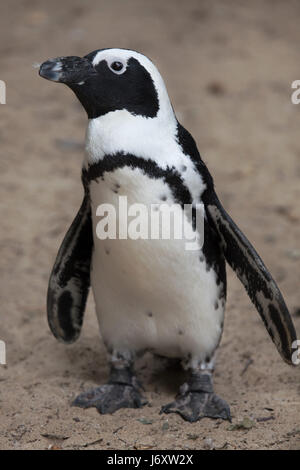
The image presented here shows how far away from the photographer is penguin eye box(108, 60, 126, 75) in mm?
2545

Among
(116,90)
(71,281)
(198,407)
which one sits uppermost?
(116,90)

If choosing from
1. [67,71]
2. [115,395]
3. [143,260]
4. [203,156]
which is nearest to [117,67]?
[67,71]

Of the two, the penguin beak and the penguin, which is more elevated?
the penguin beak

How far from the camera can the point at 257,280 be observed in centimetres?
279

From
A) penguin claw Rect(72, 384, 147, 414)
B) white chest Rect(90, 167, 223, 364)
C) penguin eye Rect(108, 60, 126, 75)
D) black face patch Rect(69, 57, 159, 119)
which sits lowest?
penguin claw Rect(72, 384, 147, 414)

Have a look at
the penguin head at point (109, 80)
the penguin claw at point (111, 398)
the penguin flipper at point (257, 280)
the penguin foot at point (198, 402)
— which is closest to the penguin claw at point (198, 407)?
the penguin foot at point (198, 402)

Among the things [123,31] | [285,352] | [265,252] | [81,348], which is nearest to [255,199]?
[265,252]

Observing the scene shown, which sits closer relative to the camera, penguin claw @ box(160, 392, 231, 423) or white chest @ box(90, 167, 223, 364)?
white chest @ box(90, 167, 223, 364)

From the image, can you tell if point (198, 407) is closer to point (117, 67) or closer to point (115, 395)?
point (115, 395)

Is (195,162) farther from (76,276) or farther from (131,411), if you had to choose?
(131,411)

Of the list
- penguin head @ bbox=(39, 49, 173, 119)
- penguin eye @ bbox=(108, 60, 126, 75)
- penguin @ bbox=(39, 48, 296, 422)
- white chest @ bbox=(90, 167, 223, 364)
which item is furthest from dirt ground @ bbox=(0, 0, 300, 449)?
penguin eye @ bbox=(108, 60, 126, 75)

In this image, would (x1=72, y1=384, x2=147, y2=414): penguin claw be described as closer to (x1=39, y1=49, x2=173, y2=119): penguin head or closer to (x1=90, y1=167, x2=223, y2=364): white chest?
(x1=90, y1=167, x2=223, y2=364): white chest

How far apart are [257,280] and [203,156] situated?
2659 mm

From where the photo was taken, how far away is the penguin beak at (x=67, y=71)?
252cm
